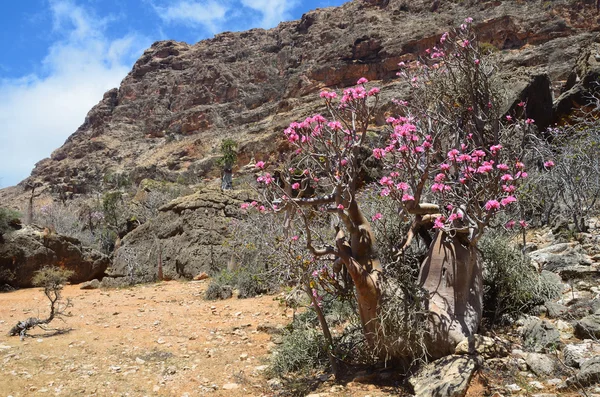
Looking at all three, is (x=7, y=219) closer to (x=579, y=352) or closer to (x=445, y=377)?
(x=445, y=377)

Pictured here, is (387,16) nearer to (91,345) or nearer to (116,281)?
(116,281)

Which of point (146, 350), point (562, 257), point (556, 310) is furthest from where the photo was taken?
point (562, 257)

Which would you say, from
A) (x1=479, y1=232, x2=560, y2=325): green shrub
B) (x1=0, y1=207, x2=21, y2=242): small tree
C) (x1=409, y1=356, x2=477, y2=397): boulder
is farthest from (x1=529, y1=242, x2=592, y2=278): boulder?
(x1=0, y1=207, x2=21, y2=242): small tree

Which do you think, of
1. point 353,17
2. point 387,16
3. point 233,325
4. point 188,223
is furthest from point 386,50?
point 233,325

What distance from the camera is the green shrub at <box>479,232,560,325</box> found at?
4516mm

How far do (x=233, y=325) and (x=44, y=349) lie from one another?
2379 millimetres

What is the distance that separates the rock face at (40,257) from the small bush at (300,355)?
9.70 m

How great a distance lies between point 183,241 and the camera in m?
11.9

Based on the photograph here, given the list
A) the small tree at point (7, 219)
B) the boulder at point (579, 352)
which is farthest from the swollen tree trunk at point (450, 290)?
the small tree at point (7, 219)

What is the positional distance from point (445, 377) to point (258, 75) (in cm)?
7081

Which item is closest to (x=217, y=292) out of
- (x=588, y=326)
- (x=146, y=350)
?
(x=146, y=350)

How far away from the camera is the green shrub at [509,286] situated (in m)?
4.52

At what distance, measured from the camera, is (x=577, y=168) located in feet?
25.3

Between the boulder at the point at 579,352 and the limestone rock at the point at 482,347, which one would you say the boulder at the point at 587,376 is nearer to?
the boulder at the point at 579,352
